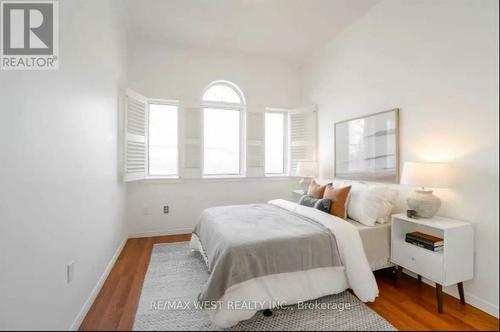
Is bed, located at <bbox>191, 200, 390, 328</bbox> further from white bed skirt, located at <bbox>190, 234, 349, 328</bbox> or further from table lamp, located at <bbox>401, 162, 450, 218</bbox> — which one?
table lamp, located at <bbox>401, 162, 450, 218</bbox>

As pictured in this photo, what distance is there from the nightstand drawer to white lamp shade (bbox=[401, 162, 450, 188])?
1.68ft

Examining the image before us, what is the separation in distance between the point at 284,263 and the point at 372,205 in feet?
3.65

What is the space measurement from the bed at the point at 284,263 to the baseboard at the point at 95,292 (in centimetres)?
64

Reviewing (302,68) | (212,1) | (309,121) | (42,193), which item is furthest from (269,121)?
(42,193)

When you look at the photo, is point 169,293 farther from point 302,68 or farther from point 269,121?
point 302,68

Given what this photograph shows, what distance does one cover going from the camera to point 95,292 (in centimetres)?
151

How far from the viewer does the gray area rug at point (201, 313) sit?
105 cm

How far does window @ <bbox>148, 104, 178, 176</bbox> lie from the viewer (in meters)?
3.52

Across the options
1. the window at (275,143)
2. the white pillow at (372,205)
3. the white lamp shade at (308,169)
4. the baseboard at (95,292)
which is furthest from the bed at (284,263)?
the window at (275,143)

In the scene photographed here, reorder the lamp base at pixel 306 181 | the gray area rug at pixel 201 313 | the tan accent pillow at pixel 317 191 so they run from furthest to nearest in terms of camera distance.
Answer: the lamp base at pixel 306 181 → the tan accent pillow at pixel 317 191 → the gray area rug at pixel 201 313

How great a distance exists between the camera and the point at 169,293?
5.66 ft

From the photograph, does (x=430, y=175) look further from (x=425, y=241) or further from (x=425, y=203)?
(x=425, y=241)

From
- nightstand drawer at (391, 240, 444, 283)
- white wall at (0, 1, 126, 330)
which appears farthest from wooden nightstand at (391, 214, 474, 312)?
white wall at (0, 1, 126, 330)

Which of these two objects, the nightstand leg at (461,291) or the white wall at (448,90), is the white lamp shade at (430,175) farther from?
the nightstand leg at (461,291)
